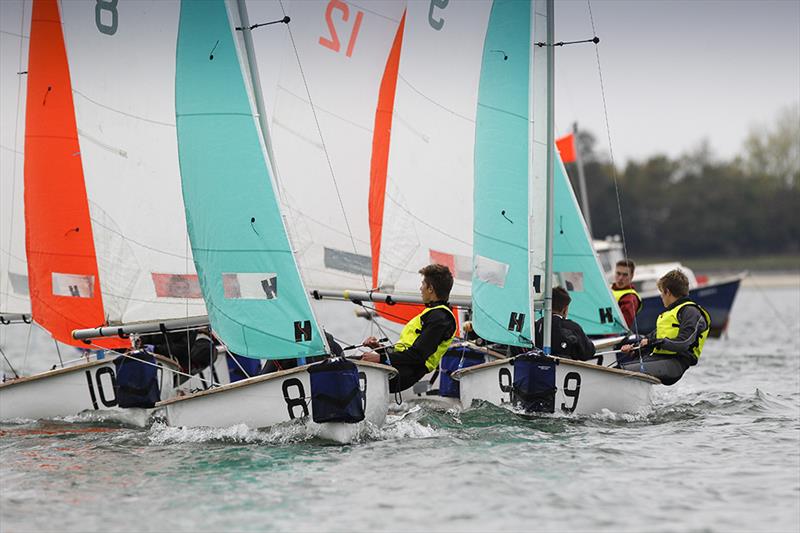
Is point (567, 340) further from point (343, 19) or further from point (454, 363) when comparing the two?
point (343, 19)

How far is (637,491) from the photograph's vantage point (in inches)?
267

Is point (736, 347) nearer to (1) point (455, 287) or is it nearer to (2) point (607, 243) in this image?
(2) point (607, 243)

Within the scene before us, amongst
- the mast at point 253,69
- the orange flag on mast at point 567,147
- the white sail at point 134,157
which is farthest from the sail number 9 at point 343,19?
the orange flag on mast at point 567,147

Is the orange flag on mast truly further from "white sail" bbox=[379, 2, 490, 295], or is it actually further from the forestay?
the forestay

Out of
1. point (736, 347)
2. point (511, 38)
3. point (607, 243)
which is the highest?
point (511, 38)

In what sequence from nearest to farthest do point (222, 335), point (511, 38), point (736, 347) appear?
point (222, 335) → point (511, 38) → point (736, 347)

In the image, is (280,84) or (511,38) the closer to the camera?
(511,38)

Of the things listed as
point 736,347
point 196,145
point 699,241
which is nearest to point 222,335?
point 196,145

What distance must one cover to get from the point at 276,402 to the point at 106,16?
13.6ft

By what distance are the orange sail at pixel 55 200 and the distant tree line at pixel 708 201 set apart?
40748 mm

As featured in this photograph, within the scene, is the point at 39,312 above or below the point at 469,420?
above

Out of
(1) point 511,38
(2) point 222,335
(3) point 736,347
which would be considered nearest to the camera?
(2) point 222,335

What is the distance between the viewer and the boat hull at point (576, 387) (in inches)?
349

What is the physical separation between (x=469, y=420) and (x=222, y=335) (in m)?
1.90
